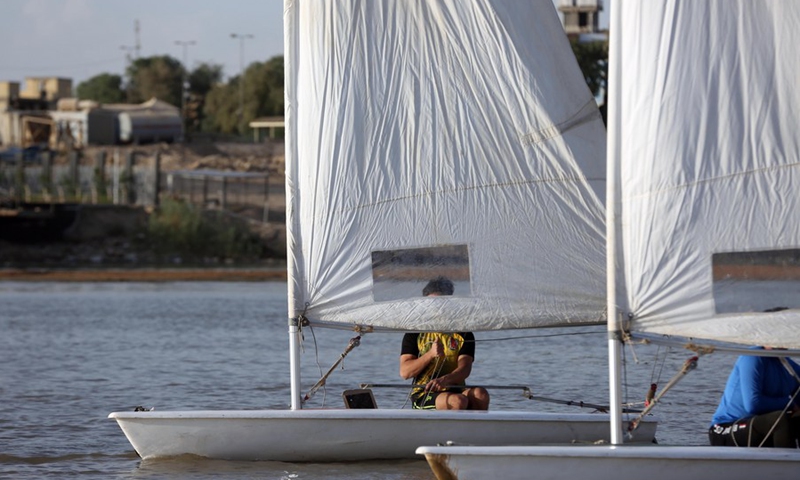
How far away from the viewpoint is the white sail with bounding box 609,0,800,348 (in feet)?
22.3

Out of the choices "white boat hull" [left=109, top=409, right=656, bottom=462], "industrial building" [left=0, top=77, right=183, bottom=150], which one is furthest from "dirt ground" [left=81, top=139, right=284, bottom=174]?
"white boat hull" [left=109, top=409, right=656, bottom=462]

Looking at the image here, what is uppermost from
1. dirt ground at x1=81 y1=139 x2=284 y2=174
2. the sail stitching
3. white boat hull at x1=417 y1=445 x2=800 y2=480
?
dirt ground at x1=81 y1=139 x2=284 y2=174

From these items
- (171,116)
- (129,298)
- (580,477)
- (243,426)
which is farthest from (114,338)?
(171,116)

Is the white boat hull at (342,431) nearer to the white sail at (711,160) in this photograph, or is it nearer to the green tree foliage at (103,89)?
the white sail at (711,160)

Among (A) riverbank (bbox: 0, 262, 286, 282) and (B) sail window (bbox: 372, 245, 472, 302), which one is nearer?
(B) sail window (bbox: 372, 245, 472, 302)

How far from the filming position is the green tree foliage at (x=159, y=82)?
90250mm

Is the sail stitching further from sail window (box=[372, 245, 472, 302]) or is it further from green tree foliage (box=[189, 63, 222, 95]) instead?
green tree foliage (box=[189, 63, 222, 95])

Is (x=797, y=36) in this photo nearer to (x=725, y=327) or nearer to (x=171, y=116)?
(x=725, y=327)

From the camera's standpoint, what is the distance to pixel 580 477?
6.84 meters

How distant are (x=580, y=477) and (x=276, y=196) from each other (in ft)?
155

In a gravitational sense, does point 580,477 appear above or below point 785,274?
below

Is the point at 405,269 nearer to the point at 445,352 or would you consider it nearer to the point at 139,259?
the point at 445,352

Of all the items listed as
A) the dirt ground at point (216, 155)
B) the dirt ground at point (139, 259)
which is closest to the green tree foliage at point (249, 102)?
the dirt ground at point (216, 155)

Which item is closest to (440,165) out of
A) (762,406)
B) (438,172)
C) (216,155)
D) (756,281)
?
(438,172)
